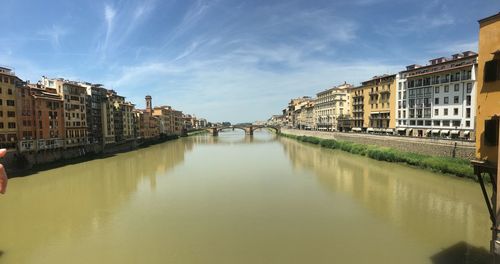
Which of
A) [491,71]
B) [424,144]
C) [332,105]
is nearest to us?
[491,71]

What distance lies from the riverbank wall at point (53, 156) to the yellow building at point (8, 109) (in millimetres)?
1356

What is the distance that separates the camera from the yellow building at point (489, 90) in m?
6.52

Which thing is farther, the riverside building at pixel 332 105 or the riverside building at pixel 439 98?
the riverside building at pixel 332 105

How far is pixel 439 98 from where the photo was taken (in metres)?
33.7

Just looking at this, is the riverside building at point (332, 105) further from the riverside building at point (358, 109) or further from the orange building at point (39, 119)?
the orange building at point (39, 119)

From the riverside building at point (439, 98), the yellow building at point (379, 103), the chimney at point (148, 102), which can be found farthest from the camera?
the chimney at point (148, 102)

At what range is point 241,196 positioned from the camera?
17.8 meters

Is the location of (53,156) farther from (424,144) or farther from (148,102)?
(424,144)

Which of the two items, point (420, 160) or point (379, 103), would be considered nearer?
point (420, 160)

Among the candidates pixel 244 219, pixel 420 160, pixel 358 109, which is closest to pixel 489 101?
pixel 244 219

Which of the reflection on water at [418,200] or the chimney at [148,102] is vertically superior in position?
the chimney at [148,102]

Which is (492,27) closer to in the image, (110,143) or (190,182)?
(190,182)

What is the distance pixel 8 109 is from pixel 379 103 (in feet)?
157

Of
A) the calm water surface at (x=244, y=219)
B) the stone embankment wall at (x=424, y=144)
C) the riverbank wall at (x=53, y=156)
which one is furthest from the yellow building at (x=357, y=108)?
the riverbank wall at (x=53, y=156)
